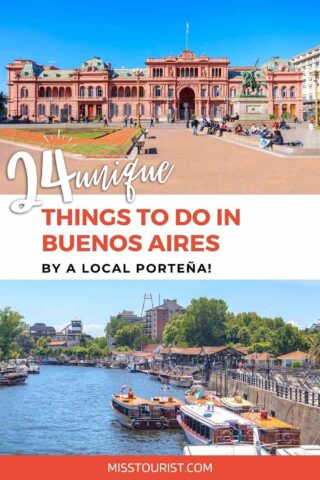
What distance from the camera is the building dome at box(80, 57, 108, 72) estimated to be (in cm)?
7406

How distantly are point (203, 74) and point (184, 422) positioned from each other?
57550mm

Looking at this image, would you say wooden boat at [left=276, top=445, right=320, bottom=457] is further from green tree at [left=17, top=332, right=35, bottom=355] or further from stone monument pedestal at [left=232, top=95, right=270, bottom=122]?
green tree at [left=17, top=332, right=35, bottom=355]

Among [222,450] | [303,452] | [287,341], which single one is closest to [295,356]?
[287,341]

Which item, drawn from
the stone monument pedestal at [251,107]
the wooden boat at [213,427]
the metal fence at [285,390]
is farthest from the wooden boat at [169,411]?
the stone monument pedestal at [251,107]

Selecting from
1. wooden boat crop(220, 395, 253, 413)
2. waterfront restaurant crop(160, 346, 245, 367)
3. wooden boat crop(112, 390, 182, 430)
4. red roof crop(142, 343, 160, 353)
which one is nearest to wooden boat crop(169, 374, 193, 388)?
waterfront restaurant crop(160, 346, 245, 367)

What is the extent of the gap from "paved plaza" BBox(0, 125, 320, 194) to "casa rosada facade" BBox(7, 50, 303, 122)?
4837 centimetres

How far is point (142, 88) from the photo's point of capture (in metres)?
73.7

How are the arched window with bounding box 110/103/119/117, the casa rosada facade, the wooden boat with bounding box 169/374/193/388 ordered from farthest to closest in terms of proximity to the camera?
the arched window with bounding box 110/103/119/117 → the casa rosada facade → the wooden boat with bounding box 169/374/193/388

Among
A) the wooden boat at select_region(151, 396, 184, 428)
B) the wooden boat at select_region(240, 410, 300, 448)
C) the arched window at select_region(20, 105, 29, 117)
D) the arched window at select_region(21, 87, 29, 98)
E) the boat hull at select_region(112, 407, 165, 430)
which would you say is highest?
the arched window at select_region(21, 87, 29, 98)

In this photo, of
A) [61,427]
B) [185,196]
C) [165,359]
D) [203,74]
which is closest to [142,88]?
[203,74]

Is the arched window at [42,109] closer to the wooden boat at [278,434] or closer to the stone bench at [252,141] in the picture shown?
the stone bench at [252,141]

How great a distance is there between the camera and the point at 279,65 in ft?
239

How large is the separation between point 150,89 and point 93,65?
637cm

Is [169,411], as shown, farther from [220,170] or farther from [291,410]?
[220,170]
